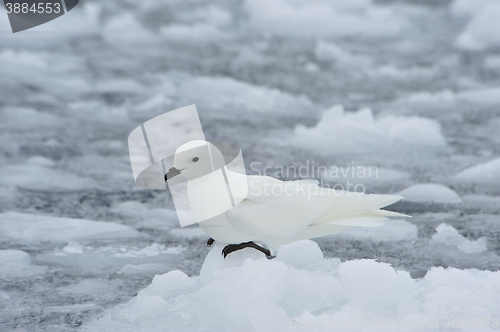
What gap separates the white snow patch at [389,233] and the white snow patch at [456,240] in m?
0.13

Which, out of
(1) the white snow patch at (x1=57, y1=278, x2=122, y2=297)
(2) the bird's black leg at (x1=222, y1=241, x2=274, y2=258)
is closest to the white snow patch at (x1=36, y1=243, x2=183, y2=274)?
(1) the white snow patch at (x1=57, y1=278, x2=122, y2=297)

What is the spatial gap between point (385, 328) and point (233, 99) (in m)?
4.48

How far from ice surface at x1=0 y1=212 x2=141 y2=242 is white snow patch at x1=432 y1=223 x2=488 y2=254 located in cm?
179

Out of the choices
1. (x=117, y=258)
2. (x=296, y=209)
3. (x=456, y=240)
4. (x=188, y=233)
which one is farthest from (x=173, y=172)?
(x=456, y=240)

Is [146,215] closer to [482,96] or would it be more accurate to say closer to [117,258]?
[117,258]

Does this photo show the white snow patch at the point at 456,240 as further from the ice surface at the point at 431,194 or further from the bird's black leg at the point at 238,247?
the bird's black leg at the point at 238,247

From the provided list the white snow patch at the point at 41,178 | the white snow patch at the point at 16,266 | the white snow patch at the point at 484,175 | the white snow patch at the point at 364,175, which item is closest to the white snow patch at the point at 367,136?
the white snow patch at the point at 364,175

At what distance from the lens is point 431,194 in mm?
3287

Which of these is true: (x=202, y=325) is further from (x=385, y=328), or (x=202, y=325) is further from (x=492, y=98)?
(x=492, y=98)

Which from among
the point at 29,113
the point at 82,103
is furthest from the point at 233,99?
the point at 29,113

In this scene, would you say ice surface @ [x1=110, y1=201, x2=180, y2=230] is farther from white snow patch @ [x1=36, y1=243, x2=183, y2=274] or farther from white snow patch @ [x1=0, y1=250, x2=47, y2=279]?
white snow patch @ [x1=0, y1=250, x2=47, y2=279]

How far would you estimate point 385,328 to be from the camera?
1688 millimetres

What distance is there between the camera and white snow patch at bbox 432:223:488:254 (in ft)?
8.33

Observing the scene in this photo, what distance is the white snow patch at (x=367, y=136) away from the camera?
4.35 metres
